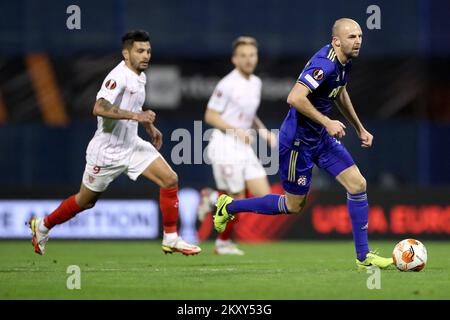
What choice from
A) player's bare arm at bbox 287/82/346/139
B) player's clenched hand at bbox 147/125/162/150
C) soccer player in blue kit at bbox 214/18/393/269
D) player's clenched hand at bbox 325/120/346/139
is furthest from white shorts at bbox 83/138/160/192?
player's clenched hand at bbox 325/120/346/139

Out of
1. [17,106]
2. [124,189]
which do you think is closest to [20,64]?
[17,106]

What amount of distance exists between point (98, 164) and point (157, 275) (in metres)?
1.54

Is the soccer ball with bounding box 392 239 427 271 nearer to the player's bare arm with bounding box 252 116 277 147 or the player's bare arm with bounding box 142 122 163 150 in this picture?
the player's bare arm with bounding box 142 122 163 150

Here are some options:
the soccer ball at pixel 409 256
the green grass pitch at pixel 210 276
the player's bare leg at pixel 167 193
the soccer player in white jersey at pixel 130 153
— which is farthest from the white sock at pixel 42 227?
the soccer ball at pixel 409 256

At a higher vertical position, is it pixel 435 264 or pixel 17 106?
pixel 17 106

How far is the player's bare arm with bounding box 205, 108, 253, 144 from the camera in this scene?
12141mm

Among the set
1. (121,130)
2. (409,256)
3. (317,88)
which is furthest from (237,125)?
(409,256)

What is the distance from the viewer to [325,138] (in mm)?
8984

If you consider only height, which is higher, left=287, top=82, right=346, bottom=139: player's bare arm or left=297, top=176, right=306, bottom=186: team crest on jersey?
left=287, top=82, right=346, bottom=139: player's bare arm

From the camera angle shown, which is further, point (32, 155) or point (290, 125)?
point (32, 155)

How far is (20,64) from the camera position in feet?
52.4

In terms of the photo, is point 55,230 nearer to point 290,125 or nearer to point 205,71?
point 205,71

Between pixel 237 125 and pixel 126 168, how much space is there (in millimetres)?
2675

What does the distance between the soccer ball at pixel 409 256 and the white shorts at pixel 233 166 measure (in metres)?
3.73
